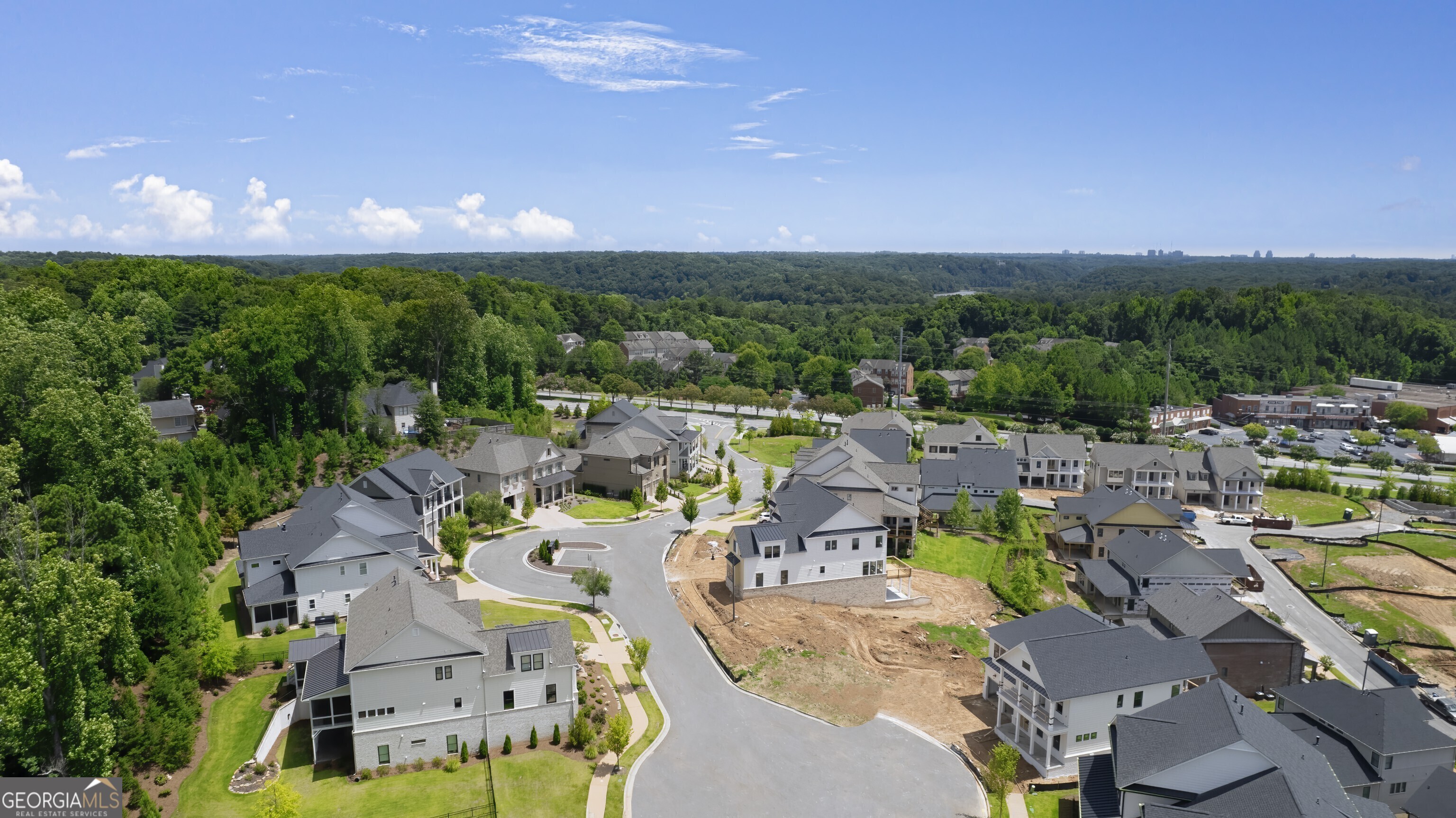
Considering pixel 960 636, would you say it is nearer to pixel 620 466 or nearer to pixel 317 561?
pixel 620 466

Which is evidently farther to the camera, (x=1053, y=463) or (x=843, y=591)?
(x=1053, y=463)

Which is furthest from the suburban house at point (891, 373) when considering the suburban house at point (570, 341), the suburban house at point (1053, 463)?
the suburban house at point (1053, 463)

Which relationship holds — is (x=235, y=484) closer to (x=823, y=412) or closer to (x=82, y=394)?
(x=82, y=394)

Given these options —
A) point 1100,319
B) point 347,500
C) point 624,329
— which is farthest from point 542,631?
point 1100,319

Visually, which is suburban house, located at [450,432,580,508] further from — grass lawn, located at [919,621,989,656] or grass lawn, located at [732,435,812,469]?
grass lawn, located at [919,621,989,656]

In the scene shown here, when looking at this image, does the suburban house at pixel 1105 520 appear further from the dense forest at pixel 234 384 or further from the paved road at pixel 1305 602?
the dense forest at pixel 234 384

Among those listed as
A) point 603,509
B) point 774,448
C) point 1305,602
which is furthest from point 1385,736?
point 774,448
